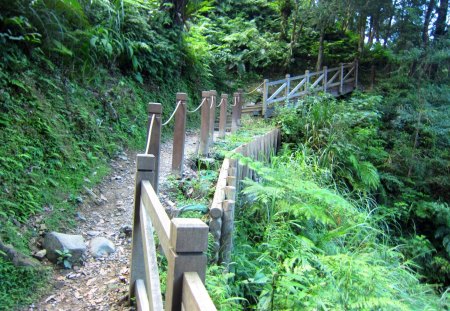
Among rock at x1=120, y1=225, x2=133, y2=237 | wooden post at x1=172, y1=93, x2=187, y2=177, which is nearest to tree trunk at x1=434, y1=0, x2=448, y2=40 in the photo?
wooden post at x1=172, y1=93, x2=187, y2=177

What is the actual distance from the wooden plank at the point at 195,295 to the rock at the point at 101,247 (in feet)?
9.13

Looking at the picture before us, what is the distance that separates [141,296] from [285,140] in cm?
765

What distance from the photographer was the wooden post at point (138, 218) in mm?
2971

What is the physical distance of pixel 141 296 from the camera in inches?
109

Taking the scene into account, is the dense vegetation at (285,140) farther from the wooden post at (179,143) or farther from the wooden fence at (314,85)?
the wooden fence at (314,85)

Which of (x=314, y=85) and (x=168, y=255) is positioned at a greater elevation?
(x=314, y=85)

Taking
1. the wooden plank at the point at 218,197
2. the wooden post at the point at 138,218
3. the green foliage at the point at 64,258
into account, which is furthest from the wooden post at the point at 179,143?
the wooden post at the point at 138,218

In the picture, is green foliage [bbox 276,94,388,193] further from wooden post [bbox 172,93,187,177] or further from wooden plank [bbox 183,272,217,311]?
wooden plank [bbox 183,272,217,311]

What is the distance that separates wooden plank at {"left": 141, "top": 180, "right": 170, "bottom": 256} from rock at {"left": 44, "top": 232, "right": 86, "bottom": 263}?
1.44 m

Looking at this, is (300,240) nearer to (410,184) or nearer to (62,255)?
(62,255)

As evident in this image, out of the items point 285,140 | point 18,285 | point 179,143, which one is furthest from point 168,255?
point 285,140

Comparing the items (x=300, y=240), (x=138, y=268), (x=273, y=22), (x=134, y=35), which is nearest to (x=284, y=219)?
(x=300, y=240)

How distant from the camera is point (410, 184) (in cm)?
992

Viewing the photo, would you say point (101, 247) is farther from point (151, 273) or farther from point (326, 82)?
point (326, 82)
